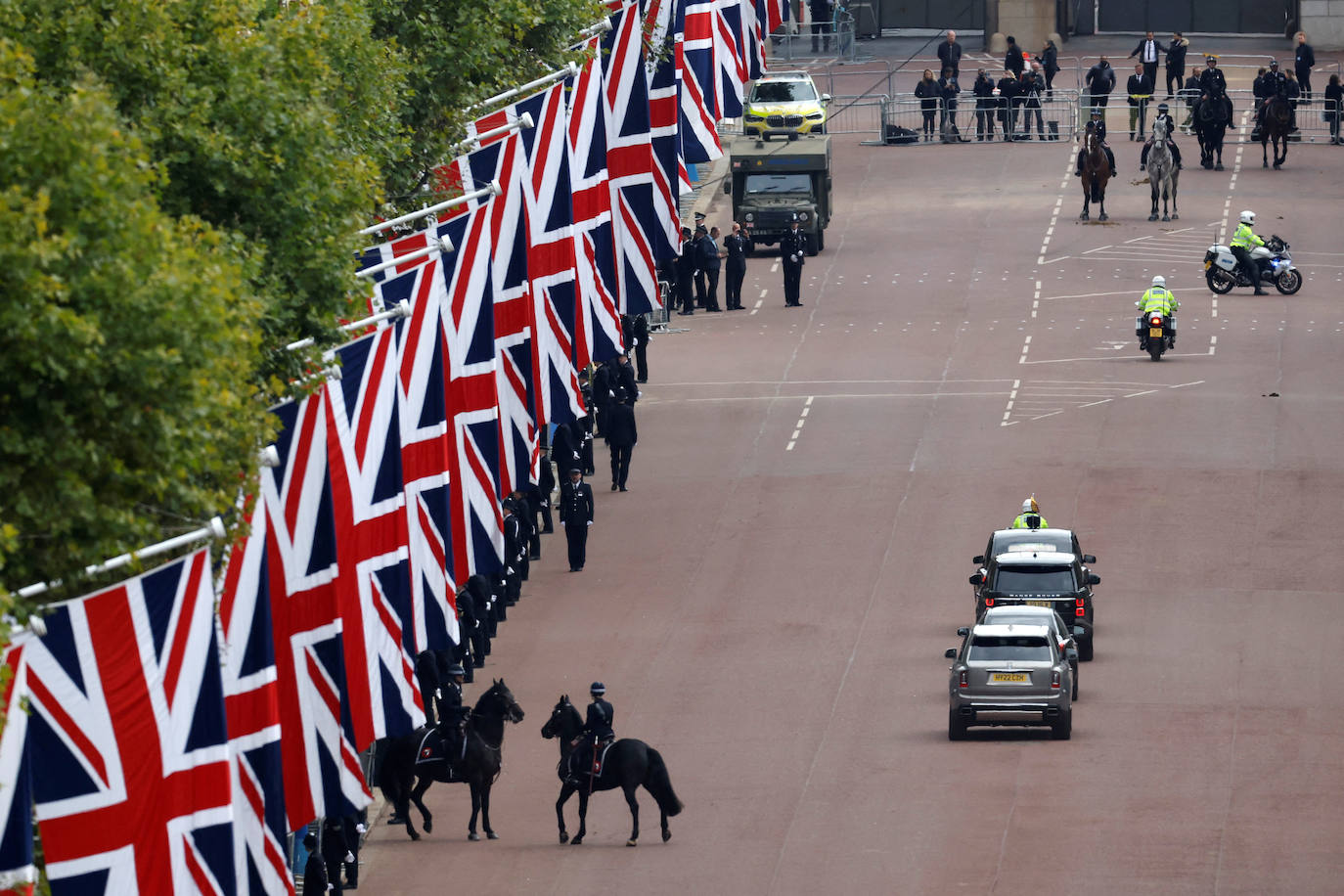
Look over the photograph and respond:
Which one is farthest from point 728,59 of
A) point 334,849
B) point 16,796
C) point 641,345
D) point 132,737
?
point 16,796

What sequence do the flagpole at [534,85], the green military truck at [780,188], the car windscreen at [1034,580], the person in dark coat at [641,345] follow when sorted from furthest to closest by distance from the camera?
the green military truck at [780,188] → the person in dark coat at [641,345] → the car windscreen at [1034,580] → the flagpole at [534,85]

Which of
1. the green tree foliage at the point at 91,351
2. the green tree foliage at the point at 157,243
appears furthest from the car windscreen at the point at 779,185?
the green tree foliage at the point at 91,351

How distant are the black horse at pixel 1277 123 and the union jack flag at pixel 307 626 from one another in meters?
51.8

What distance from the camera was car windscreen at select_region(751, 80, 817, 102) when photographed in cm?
7350

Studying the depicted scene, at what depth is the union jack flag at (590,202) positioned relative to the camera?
36.8 meters

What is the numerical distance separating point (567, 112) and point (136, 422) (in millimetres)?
19073

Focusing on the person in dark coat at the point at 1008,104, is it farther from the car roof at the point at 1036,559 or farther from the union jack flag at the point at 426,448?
the union jack flag at the point at 426,448

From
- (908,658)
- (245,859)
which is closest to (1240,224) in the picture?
(908,658)

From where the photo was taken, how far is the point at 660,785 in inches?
1147

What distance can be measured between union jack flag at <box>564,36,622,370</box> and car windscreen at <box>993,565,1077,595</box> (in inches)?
246

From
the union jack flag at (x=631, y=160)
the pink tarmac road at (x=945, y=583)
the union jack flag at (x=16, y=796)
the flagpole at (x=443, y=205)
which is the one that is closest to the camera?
the union jack flag at (x=16, y=796)

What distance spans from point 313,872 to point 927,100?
5373 cm

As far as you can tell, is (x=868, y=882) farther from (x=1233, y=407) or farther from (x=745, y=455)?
(x=1233, y=407)

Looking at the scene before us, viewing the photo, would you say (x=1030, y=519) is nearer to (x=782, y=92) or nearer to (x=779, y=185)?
(x=779, y=185)
